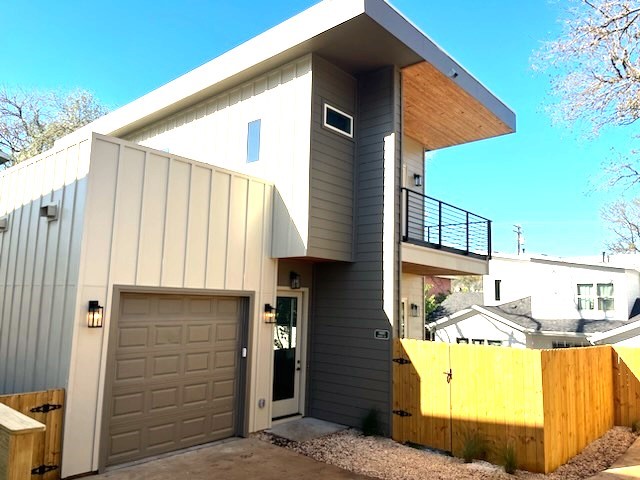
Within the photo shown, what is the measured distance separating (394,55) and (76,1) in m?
12.0

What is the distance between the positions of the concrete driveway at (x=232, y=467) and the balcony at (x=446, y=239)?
3.83 m

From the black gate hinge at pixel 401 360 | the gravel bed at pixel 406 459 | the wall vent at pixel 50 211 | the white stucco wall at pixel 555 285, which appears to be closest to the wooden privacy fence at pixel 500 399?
the black gate hinge at pixel 401 360

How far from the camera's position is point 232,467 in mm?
A: 5480

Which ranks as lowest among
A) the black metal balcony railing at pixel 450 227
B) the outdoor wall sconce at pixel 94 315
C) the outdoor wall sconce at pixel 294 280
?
the outdoor wall sconce at pixel 94 315

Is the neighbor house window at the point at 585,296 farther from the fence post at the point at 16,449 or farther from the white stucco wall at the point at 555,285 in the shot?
the fence post at the point at 16,449

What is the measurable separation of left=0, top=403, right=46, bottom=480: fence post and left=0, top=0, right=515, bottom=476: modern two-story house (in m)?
2.16

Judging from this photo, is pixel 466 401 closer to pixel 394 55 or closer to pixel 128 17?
pixel 394 55

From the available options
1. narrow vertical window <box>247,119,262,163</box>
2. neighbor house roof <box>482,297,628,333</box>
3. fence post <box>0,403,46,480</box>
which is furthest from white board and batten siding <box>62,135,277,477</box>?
neighbor house roof <box>482,297,628,333</box>

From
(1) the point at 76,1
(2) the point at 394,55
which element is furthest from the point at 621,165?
(1) the point at 76,1

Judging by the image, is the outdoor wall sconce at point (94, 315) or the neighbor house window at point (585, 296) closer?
the outdoor wall sconce at point (94, 315)

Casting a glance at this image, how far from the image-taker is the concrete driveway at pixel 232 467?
17.0ft

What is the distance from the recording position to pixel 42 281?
19.3 feet

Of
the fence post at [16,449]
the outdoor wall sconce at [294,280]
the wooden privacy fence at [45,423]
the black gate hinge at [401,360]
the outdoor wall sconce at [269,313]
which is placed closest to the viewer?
the fence post at [16,449]

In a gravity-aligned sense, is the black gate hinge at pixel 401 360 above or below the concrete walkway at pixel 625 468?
above
